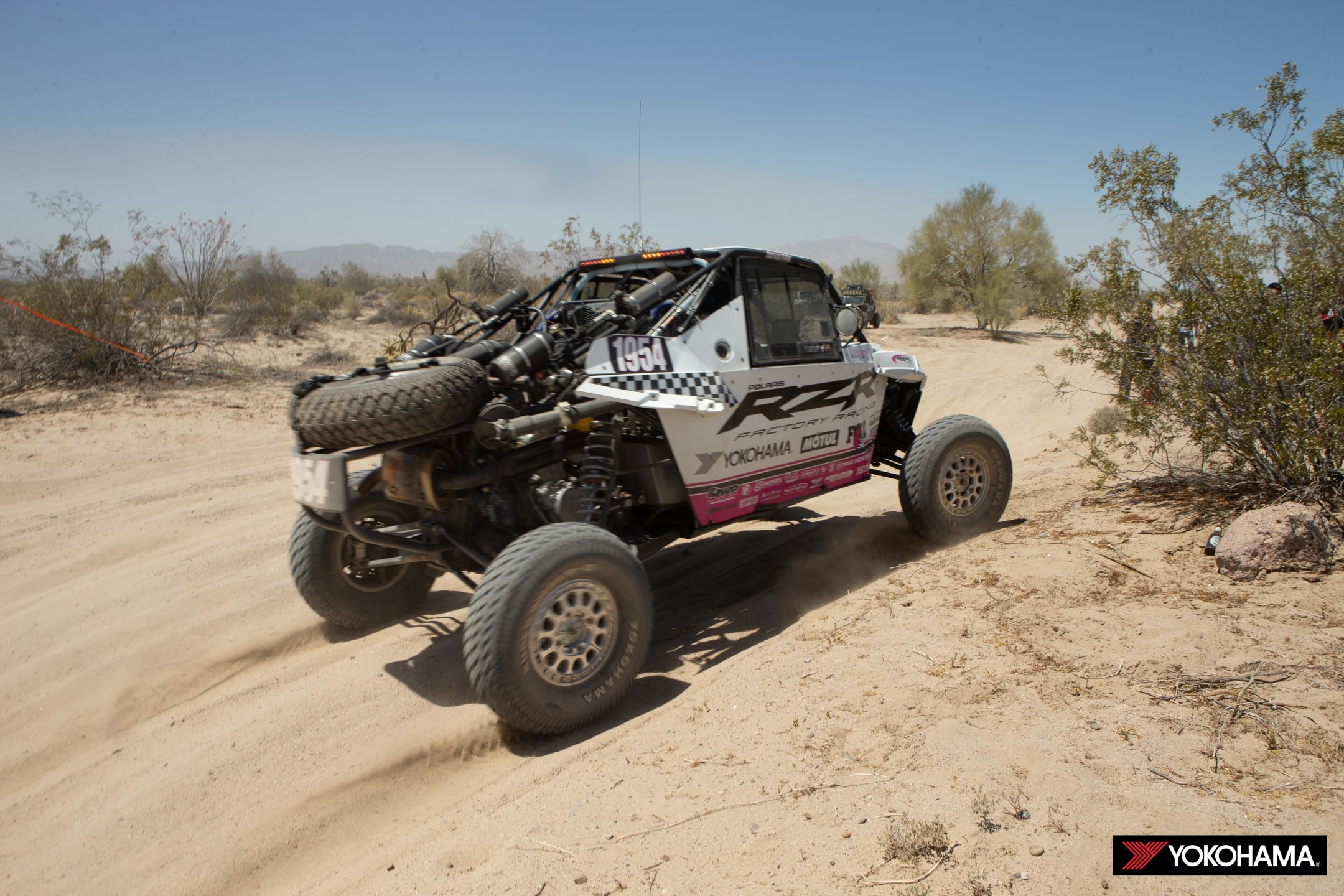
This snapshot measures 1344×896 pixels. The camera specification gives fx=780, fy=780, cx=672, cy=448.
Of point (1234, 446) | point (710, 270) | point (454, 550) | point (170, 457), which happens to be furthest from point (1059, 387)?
point (170, 457)

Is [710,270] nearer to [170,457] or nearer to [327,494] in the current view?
[327,494]

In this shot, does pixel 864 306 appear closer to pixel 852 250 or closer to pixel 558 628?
pixel 558 628

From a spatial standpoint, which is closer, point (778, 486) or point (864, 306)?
point (778, 486)

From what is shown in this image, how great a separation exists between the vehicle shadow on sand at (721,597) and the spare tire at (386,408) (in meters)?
1.50

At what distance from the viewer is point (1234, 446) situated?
5.51 meters

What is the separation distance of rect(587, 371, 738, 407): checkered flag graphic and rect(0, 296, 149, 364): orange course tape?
1169 centimetres

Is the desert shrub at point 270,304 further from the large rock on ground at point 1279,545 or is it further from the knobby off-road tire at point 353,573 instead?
the large rock on ground at point 1279,545

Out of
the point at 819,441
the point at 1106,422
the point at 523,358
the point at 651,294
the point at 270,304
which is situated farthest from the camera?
the point at 270,304

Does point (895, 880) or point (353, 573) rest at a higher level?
point (353, 573)

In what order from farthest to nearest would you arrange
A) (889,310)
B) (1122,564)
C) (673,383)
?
(889,310)
(1122,564)
(673,383)

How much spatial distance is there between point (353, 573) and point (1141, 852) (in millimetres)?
4203

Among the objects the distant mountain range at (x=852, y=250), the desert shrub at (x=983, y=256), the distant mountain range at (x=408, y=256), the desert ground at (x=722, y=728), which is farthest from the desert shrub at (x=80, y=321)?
the distant mountain range at (x=852, y=250)

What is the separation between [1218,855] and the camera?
241 cm

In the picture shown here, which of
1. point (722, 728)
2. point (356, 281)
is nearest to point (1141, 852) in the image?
point (722, 728)
